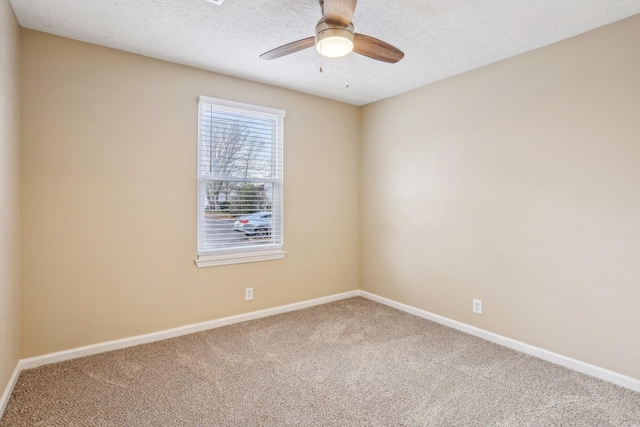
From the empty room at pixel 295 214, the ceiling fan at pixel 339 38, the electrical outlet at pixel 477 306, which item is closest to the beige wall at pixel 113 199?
the empty room at pixel 295 214

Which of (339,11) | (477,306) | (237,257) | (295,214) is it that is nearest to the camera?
(339,11)

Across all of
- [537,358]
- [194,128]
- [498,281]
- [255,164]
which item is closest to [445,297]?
[498,281]

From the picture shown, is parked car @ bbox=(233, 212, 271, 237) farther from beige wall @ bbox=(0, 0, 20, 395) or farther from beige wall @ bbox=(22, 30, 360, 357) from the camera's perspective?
beige wall @ bbox=(0, 0, 20, 395)

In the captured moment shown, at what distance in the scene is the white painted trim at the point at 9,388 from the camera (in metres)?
1.99

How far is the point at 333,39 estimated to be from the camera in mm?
1894

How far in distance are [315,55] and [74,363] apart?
9.97 ft

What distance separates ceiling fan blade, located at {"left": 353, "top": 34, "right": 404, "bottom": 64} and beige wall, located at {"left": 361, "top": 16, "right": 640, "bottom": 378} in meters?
1.31

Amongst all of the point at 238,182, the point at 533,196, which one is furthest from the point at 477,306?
the point at 238,182

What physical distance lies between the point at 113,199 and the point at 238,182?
109 cm

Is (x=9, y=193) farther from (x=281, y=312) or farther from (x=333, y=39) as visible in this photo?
(x=281, y=312)

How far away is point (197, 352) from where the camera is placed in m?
2.78

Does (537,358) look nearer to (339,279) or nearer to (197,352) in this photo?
(339,279)

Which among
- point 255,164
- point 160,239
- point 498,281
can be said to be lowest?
point 498,281

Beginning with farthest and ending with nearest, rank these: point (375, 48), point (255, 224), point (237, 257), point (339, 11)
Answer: point (255, 224) < point (237, 257) < point (375, 48) < point (339, 11)
